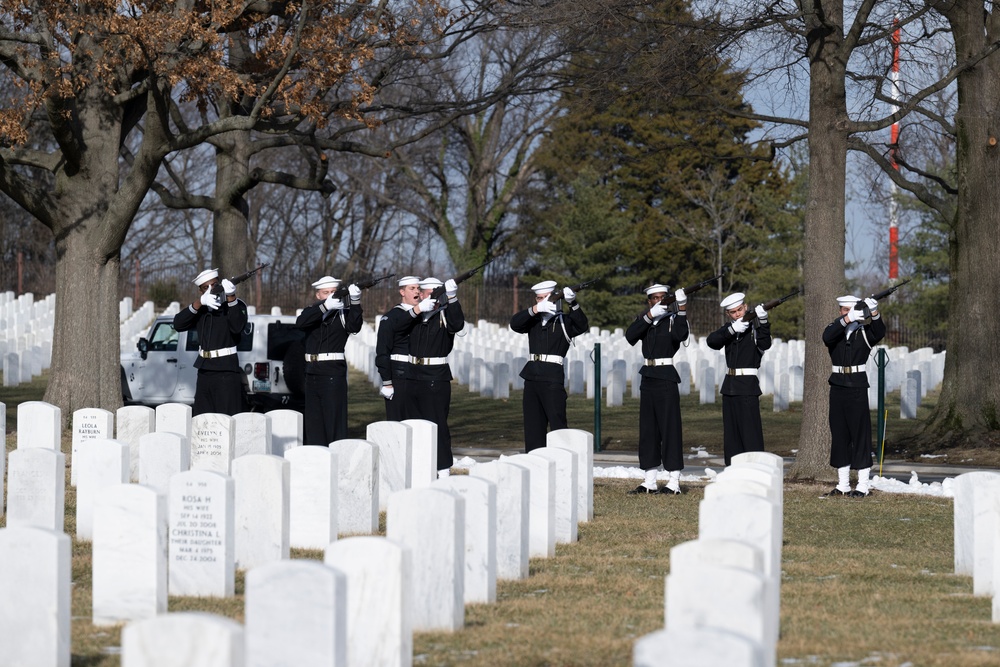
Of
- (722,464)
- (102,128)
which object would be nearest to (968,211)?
(722,464)

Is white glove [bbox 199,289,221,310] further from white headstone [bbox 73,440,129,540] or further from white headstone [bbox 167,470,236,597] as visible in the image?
white headstone [bbox 167,470,236,597]

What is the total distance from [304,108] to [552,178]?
34.9 m

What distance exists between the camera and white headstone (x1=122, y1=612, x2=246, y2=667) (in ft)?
13.5

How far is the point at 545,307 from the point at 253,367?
20.9 ft

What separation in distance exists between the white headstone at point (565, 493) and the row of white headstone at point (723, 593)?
80.9 inches

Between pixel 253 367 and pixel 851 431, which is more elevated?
pixel 253 367

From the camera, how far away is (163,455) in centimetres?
927

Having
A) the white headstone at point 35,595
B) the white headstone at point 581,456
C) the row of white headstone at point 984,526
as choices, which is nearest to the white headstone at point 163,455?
the white headstone at point 581,456

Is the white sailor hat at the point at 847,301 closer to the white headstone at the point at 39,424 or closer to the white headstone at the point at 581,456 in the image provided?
the white headstone at the point at 581,456

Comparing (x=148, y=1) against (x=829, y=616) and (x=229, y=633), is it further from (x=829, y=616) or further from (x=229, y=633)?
(x=229, y=633)

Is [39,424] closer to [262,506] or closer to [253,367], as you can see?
[262,506]

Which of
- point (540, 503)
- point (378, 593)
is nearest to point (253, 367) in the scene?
point (540, 503)

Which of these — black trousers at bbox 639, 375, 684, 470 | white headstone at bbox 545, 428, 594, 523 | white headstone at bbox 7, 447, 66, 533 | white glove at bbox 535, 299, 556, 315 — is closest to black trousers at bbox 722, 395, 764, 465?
black trousers at bbox 639, 375, 684, 470

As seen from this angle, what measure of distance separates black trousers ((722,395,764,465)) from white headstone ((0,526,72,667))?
26.0ft
